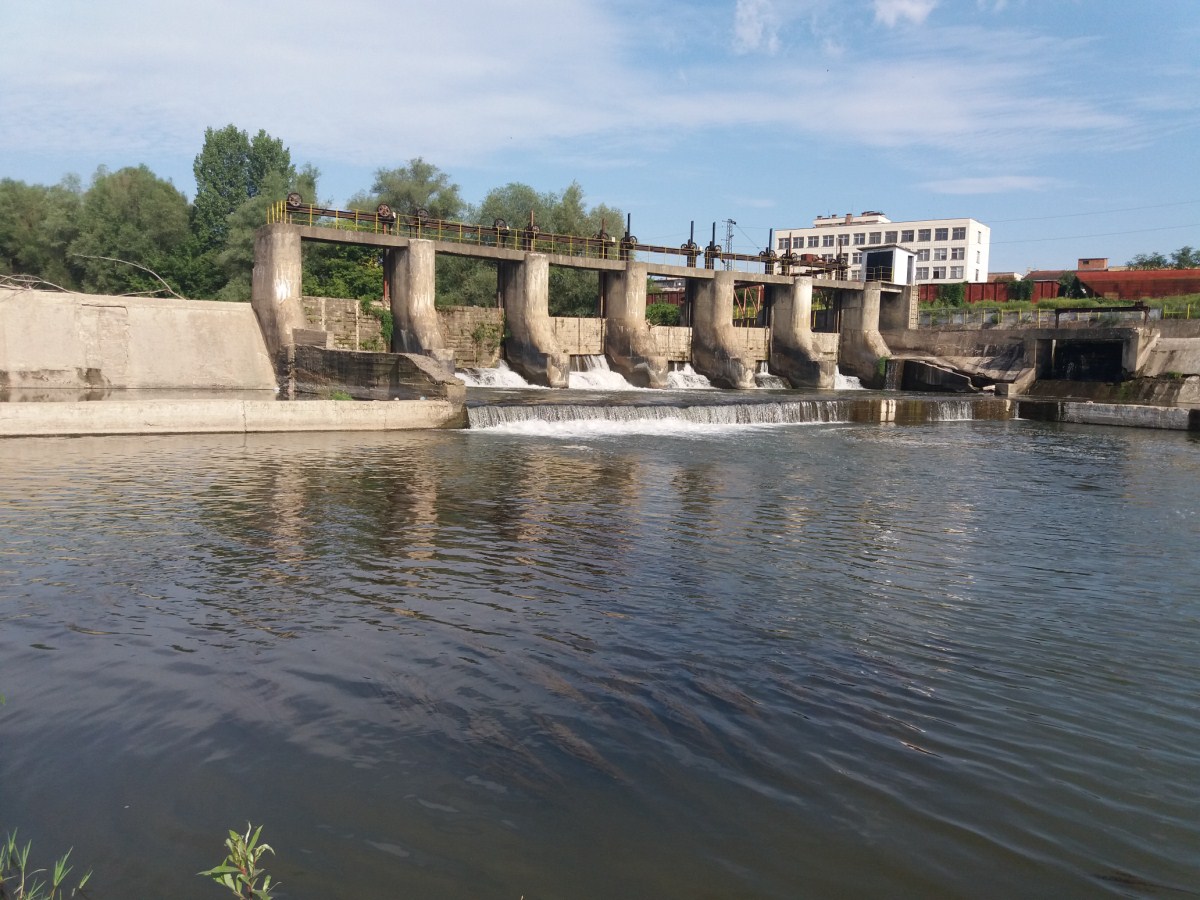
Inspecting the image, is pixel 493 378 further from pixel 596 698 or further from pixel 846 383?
pixel 596 698

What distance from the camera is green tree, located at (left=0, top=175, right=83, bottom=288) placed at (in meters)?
53.3

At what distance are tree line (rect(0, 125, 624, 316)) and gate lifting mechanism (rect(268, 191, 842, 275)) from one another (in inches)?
110

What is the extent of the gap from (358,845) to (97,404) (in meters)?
16.7

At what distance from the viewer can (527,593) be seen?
784cm

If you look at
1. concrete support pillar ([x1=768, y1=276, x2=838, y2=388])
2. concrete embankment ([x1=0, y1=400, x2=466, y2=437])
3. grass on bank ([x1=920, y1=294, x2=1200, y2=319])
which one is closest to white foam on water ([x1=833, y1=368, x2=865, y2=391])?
concrete support pillar ([x1=768, y1=276, x2=838, y2=388])

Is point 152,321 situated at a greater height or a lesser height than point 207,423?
greater

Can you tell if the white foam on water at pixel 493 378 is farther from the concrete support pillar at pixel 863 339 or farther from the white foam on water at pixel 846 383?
the concrete support pillar at pixel 863 339

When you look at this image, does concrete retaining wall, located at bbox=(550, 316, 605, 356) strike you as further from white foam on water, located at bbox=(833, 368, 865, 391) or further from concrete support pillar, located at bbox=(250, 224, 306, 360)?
white foam on water, located at bbox=(833, 368, 865, 391)

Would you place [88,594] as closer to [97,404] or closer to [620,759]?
[620,759]

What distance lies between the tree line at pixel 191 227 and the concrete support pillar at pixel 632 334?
1205 centimetres

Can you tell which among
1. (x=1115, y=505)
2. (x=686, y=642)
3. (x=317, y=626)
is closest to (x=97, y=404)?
(x=317, y=626)

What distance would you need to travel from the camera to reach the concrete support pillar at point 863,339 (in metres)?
43.4

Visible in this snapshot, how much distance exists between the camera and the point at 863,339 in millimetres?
44094

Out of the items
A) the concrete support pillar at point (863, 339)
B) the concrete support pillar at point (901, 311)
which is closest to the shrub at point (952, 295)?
the concrete support pillar at point (901, 311)
